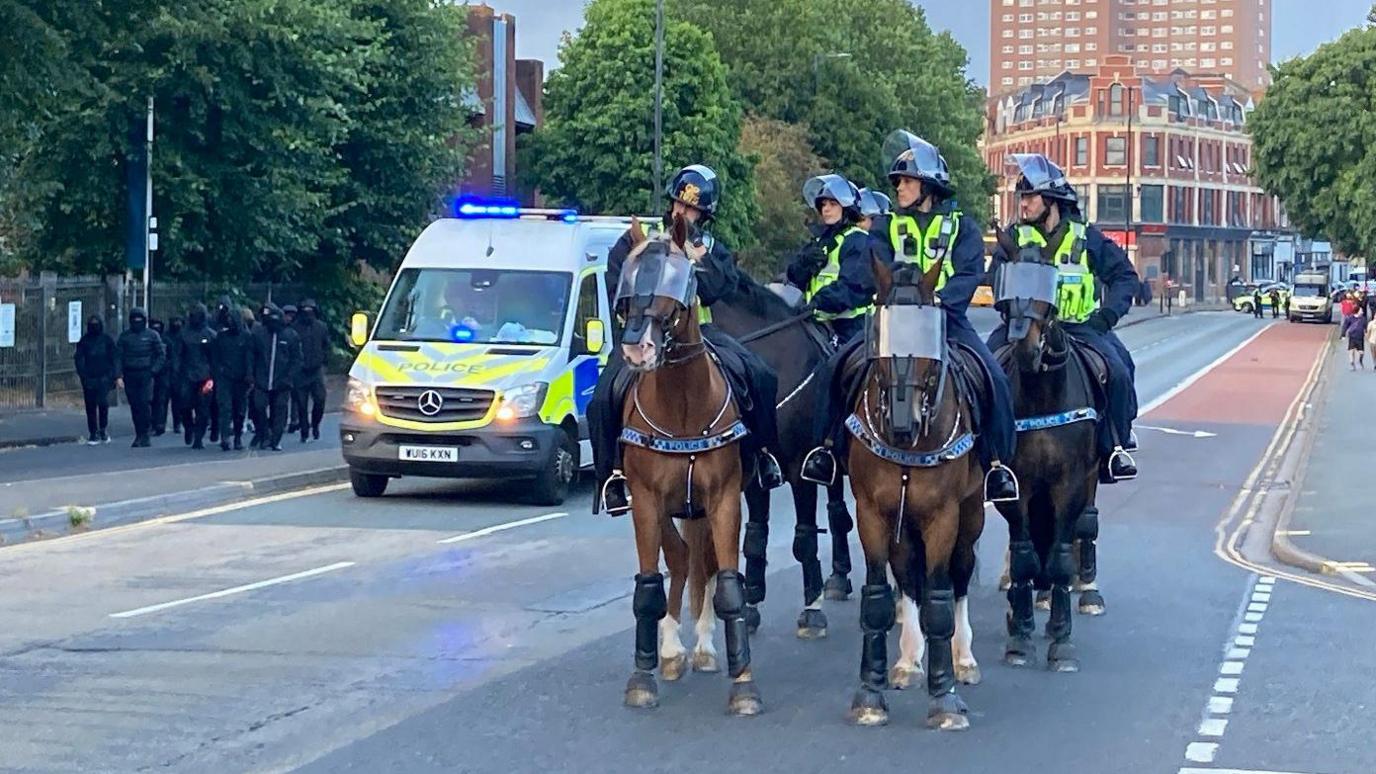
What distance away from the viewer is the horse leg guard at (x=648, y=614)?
9008mm

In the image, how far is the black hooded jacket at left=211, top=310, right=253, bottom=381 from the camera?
23438mm

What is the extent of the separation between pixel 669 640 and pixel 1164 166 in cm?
12470

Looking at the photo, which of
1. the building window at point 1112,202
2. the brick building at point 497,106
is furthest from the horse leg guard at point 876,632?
the building window at point 1112,202


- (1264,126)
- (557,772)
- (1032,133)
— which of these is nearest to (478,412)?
(557,772)

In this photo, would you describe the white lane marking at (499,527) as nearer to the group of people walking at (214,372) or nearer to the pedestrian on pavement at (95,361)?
the group of people walking at (214,372)

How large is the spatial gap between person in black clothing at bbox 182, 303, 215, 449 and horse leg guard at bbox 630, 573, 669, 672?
52.2 ft

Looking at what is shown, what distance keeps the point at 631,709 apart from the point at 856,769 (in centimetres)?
145

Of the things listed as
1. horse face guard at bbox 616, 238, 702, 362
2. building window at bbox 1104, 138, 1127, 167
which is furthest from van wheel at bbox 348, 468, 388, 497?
building window at bbox 1104, 138, 1127, 167

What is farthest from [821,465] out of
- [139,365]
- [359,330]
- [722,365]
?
[139,365]

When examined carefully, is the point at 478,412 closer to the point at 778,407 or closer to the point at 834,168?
the point at 778,407

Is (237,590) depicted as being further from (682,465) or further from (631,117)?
(631,117)

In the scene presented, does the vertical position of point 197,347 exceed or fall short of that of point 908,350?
it falls short

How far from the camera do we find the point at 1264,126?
7975 centimetres

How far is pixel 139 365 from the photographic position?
79.3 ft
